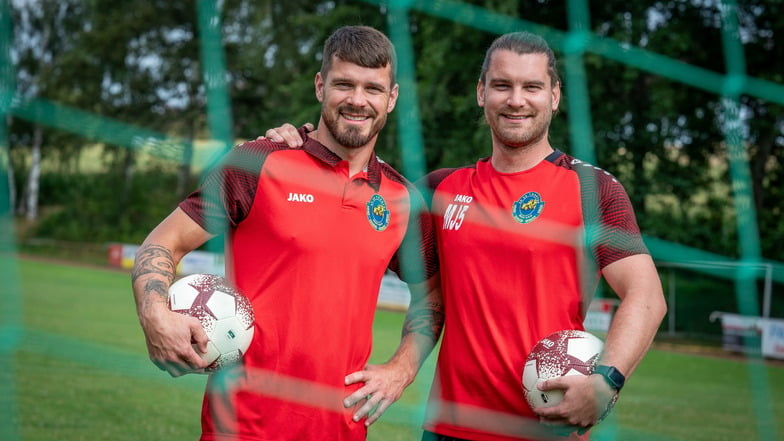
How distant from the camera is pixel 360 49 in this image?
3041 millimetres

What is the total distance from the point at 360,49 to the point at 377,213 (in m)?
0.59

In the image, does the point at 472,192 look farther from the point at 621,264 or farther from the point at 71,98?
the point at 71,98

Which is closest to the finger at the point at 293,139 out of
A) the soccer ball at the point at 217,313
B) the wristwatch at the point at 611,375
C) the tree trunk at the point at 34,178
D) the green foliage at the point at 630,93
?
the soccer ball at the point at 217,313

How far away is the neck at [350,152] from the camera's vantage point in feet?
10.3

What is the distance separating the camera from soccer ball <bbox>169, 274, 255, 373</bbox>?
9.11 feet

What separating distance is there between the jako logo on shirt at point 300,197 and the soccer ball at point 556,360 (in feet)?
3.06

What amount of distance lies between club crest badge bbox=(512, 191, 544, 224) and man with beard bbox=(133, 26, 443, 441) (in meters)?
0.48

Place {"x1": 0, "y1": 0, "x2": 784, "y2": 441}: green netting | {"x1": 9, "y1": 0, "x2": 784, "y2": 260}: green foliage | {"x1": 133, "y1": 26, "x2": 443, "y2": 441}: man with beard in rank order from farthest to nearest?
{"x1": 9, "y1": 0, "x2": 784, "y2": 260}: green foliage < {"x1": 0, "y1": 0, "x2": 784, "y2": 441}: green netting < {"x1": 133, "y1": 26, "x2": 443, "y2": 441}: man with beard

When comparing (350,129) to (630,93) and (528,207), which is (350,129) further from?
(630,93)

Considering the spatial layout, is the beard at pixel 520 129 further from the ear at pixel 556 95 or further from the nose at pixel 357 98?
the nose at pixel 357 98

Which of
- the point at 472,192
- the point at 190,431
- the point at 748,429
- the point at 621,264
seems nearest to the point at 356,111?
the point at 472,192

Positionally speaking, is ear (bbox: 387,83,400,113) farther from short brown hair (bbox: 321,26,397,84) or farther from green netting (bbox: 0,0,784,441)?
green netting (bbox: 0,0,784,441)

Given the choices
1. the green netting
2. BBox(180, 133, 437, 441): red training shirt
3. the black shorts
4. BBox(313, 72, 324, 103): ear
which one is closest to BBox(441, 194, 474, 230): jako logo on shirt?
BBox(180, 133, 437, 441): red training shirt

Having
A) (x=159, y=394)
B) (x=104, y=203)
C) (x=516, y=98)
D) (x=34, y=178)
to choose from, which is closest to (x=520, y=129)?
(x=516, y=98)
